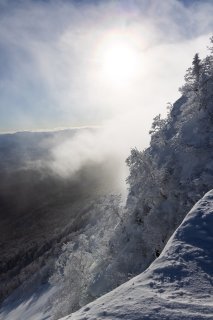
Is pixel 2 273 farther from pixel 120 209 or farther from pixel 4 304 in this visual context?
pixel 120 209

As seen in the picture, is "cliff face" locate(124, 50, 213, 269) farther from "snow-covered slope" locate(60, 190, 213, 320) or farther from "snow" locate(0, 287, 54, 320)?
"snow" locate(0, 287, 54, 320)

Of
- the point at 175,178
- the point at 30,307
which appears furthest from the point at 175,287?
the point at 30,307

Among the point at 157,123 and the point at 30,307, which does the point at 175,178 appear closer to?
the point at 157,123

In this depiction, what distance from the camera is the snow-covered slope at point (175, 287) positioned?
1390 centimetres

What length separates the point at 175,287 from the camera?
50.5ft

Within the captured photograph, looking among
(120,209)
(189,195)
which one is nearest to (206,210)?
(189,195)

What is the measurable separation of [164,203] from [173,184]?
2.43 meters

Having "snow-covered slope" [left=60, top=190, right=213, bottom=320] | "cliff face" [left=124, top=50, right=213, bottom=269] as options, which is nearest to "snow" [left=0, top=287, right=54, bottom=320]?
"cliff face" [left=124, top=50, right=213, bottom=269]

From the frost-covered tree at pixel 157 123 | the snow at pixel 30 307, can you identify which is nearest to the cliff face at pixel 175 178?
Result: the frost-covered tree at pixel 157 123

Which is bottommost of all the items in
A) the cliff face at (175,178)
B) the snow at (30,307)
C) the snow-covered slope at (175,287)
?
the snow at (30,307)

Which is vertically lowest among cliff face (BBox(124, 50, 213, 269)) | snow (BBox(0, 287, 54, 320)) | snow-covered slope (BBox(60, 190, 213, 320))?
snow (BBox(0, 287, 54, 320))

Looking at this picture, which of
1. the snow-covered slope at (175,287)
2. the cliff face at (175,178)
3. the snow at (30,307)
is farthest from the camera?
the snow at (30,307)

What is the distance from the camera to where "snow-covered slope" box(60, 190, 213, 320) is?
1390 cm

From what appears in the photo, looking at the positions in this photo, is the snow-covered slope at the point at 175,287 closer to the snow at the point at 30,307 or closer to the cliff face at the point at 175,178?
the cliff face at the point at 175,178
